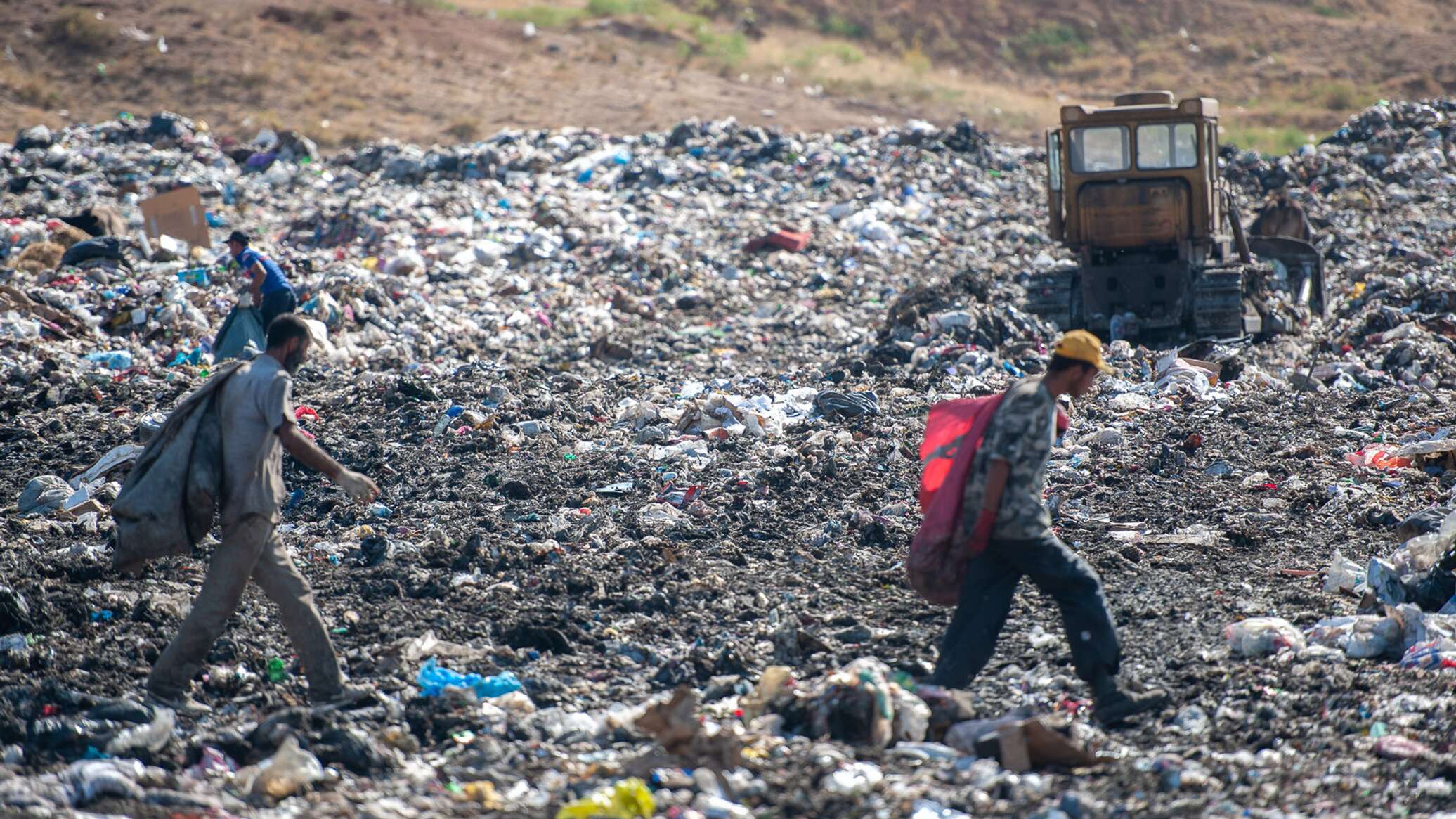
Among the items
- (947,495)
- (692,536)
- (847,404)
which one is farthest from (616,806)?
(847,404)

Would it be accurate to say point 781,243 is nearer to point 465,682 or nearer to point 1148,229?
point 1148,229

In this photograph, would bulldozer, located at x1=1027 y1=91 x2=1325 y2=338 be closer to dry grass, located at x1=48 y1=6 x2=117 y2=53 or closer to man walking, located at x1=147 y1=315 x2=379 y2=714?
man walking, located at x1=147 y1=315 x2=379 y2=714

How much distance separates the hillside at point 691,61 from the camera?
24500 millimetres

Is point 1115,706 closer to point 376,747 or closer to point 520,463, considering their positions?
point 376,747

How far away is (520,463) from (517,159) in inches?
482

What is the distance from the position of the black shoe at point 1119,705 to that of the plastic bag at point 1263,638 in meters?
0.68

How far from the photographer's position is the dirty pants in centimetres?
425

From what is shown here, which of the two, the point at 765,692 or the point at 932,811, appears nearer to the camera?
the point at 932,811

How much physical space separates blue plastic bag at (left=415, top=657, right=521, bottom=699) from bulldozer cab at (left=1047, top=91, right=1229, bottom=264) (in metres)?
8.44

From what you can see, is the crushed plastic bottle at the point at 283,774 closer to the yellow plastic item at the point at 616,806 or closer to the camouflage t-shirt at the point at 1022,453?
the yellow plastic item at the point at 616,806

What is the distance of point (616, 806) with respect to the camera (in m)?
3.29

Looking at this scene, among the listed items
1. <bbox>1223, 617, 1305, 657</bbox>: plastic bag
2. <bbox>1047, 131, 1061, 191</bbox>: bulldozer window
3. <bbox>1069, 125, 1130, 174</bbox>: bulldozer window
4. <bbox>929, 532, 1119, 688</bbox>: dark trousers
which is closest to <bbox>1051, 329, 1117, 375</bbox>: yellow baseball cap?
<bbox>929, 532, 1119, 688</bbox>: dark trousers

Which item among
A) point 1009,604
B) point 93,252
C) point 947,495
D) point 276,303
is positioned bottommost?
point 1009,604

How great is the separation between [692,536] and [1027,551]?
2528 mm
